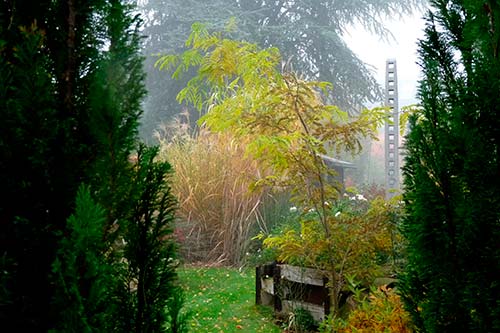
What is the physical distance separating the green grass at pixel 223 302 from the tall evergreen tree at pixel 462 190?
6.65 feet

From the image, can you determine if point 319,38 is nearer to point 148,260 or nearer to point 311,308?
point 311,308

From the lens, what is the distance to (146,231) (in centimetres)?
117

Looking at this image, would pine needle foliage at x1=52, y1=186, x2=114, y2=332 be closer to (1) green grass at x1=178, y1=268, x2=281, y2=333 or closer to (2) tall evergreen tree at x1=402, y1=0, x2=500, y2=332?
(2) tall evergreen tree at x1=402, y1=0, x2=500, y2=332

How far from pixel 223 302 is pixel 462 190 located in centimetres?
342

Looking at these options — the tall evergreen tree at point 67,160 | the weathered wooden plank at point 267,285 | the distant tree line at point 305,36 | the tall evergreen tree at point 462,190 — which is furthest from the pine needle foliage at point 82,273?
the distant tree line at point 305,36

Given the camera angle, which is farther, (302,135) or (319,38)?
(319,38)

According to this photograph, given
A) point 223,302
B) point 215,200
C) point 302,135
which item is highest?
point 302,135

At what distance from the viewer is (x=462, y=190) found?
1363mm

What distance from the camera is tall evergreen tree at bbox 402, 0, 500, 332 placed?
1.29 m

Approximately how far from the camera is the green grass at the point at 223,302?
383cm

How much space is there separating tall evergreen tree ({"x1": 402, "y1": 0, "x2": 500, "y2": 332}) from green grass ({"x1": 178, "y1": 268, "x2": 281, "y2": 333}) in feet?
6.65

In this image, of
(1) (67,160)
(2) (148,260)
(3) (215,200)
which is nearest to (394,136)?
(3) (215,200)

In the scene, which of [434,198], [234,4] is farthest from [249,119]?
[234,4]

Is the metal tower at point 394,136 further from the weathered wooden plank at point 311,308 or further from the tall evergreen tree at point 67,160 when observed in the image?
the tall evergreen tree at point 67,160
